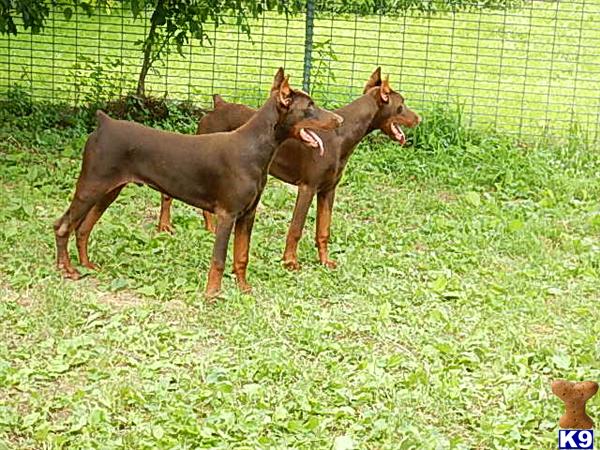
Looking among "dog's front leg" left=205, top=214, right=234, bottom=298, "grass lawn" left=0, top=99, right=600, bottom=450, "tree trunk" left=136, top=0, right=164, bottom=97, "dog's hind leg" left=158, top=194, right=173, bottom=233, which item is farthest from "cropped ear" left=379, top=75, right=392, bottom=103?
"tree trunk" left=136, top=0, right=164, bottom=97

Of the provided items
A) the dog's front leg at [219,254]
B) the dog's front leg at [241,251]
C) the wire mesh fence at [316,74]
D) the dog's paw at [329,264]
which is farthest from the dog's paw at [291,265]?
the wire mesh fence at [316,74]

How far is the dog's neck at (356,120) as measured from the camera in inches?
282

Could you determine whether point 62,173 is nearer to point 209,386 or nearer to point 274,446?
point 209,386

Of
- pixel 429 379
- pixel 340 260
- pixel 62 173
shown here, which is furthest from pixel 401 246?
pixel 62 173

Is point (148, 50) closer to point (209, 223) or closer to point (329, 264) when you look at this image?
point (209, 223)

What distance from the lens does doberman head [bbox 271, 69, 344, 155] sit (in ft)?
21.0

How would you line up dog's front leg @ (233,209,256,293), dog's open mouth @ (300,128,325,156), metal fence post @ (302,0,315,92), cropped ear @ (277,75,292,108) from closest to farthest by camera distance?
cropped ear @ (277,75,292,108), dog's open mouth @ (300,128,325,156), dog's front leg @ (233,209,256,293), metal fence post @ (302,0,315,92)

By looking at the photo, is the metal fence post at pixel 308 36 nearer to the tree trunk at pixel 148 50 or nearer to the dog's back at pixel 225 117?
the tree trunk at pixel 148 50

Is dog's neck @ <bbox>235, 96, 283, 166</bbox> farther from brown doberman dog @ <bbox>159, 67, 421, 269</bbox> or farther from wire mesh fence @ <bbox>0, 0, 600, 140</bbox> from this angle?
wire mesh fence @ <bbox>0, 0, 600, 140</bbox>

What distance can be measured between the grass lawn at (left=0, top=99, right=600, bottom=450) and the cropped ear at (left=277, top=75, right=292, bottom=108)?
1147mm

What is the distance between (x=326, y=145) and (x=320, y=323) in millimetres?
1436

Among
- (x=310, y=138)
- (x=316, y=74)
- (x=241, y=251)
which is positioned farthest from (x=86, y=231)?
(x=316, y=74)

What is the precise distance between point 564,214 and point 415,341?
310 centimetres

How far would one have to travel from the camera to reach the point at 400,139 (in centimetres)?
731
